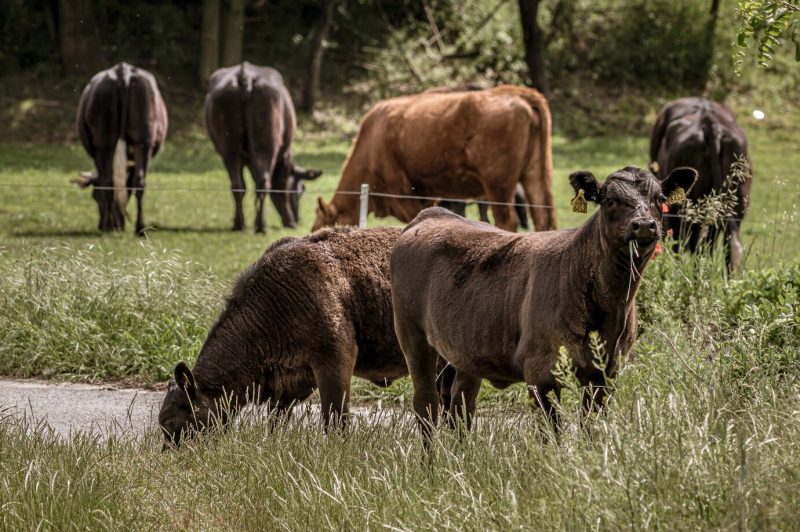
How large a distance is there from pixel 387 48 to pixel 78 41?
7436 millimetres

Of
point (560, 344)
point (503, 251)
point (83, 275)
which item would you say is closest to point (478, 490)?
point (560, 344)

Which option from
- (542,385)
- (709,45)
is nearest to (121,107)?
(542,385)

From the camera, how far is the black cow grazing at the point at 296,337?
24.4ft

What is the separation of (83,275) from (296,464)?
533 cm

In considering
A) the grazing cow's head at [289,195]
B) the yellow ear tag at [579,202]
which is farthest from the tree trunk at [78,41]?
the yellow ear tag at [579,202]

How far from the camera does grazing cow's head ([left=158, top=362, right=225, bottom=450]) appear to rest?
291 inches

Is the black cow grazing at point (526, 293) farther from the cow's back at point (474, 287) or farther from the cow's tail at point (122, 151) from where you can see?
the cow's tail at point (122, 151)

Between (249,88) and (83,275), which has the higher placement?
(249,88)

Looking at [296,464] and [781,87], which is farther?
[781,87]

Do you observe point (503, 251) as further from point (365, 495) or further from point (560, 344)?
point (365, 495)

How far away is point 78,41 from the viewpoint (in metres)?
27.5

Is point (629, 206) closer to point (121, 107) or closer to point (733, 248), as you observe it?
point (733, 248)

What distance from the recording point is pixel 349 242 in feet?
25.9

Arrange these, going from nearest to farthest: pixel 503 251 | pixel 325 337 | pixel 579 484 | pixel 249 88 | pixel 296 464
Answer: pixel 579 484 < pixel 296 464 < pixel 503 251 < pixel 325 337 < pixel 249 88
